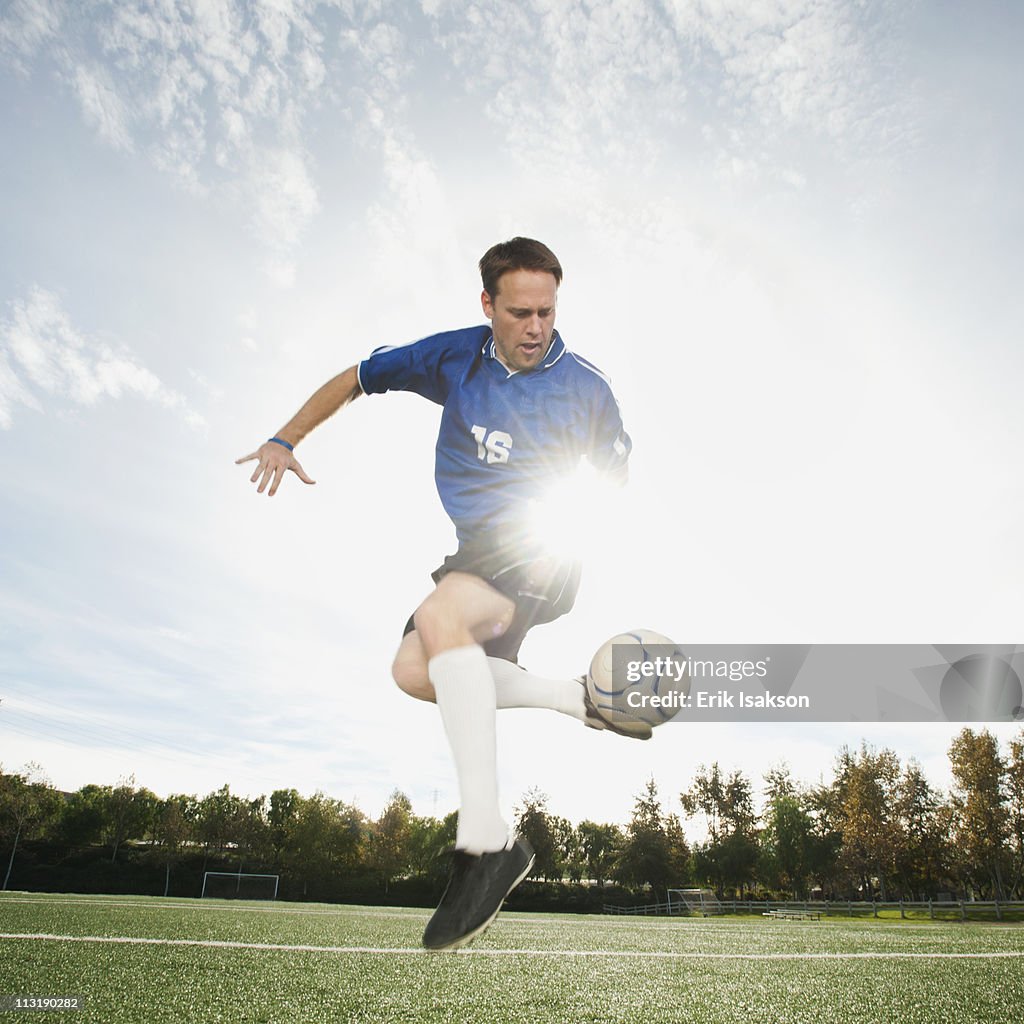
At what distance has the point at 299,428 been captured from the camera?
10.2 feet

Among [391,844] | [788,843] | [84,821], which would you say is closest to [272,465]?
[391,844]

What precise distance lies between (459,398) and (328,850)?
198 feet

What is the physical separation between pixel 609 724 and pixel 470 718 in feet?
2.22

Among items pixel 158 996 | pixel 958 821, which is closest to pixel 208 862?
pixel 958 821

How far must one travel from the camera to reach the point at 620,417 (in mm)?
3316

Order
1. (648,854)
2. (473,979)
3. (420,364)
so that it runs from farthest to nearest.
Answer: (648,854), (473,979), (420,364)

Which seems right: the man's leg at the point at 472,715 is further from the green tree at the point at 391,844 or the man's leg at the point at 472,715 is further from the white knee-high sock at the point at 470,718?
the green tree at the point at 391,844

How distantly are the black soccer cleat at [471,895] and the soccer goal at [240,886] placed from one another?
5189 cm

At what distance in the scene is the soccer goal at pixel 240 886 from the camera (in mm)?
47338

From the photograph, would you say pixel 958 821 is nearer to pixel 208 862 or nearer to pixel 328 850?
pixel 328 850

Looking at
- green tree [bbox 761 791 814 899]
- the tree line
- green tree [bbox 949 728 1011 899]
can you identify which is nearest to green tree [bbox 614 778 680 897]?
the tree line

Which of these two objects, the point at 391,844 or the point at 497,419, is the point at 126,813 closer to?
the point at 391,844

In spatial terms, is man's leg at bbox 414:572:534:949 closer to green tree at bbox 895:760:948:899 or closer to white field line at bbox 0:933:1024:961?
white field line at bbox 0:933:1024:961

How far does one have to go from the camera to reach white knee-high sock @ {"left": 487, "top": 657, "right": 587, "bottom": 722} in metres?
3.01
